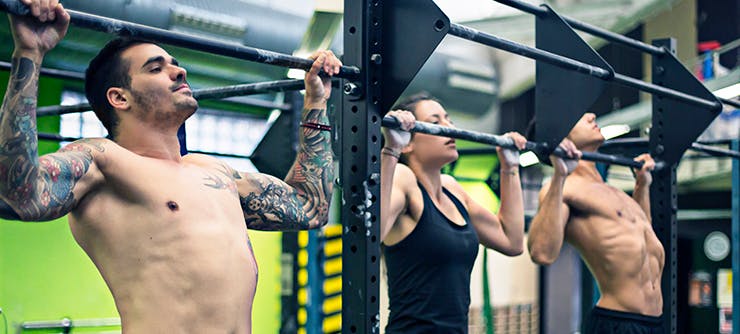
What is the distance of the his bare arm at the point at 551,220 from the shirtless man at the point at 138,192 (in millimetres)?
1774

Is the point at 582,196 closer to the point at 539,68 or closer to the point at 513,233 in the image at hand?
the point at 513,233

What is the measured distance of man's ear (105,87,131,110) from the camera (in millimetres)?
1982

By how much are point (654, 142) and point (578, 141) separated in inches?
14.4

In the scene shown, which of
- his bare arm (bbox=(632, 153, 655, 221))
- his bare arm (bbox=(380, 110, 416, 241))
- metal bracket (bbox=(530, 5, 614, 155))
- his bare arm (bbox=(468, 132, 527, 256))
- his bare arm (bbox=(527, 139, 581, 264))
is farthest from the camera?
his bare arm (bbox=(632, 153, 655, 221))

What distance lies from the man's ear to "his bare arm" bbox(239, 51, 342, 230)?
1.28ft

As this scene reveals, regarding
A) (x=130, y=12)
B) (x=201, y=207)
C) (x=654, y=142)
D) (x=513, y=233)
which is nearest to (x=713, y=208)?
(x=654, y=142)

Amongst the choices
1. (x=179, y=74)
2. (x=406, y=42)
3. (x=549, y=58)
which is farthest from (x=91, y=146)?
(x=549, y=58)

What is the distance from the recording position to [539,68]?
3291 mm

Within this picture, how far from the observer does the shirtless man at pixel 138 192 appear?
1.64m

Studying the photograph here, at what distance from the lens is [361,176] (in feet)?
7.40

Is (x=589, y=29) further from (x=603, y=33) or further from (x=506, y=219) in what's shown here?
(x=506, y=219)

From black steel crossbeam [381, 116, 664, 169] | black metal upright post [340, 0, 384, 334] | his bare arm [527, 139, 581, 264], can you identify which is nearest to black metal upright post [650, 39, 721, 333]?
black steel crossbeam [381, 116, 664, 169]

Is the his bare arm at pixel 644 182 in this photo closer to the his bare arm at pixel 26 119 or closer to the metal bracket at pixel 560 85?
the metal bracket at pixel 560 85

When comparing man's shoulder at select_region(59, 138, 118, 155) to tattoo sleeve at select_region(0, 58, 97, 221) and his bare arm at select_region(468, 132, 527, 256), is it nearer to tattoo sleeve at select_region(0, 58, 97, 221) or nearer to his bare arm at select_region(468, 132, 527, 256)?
tattoo sleeve at select_region(0, 58, 97, 221)
